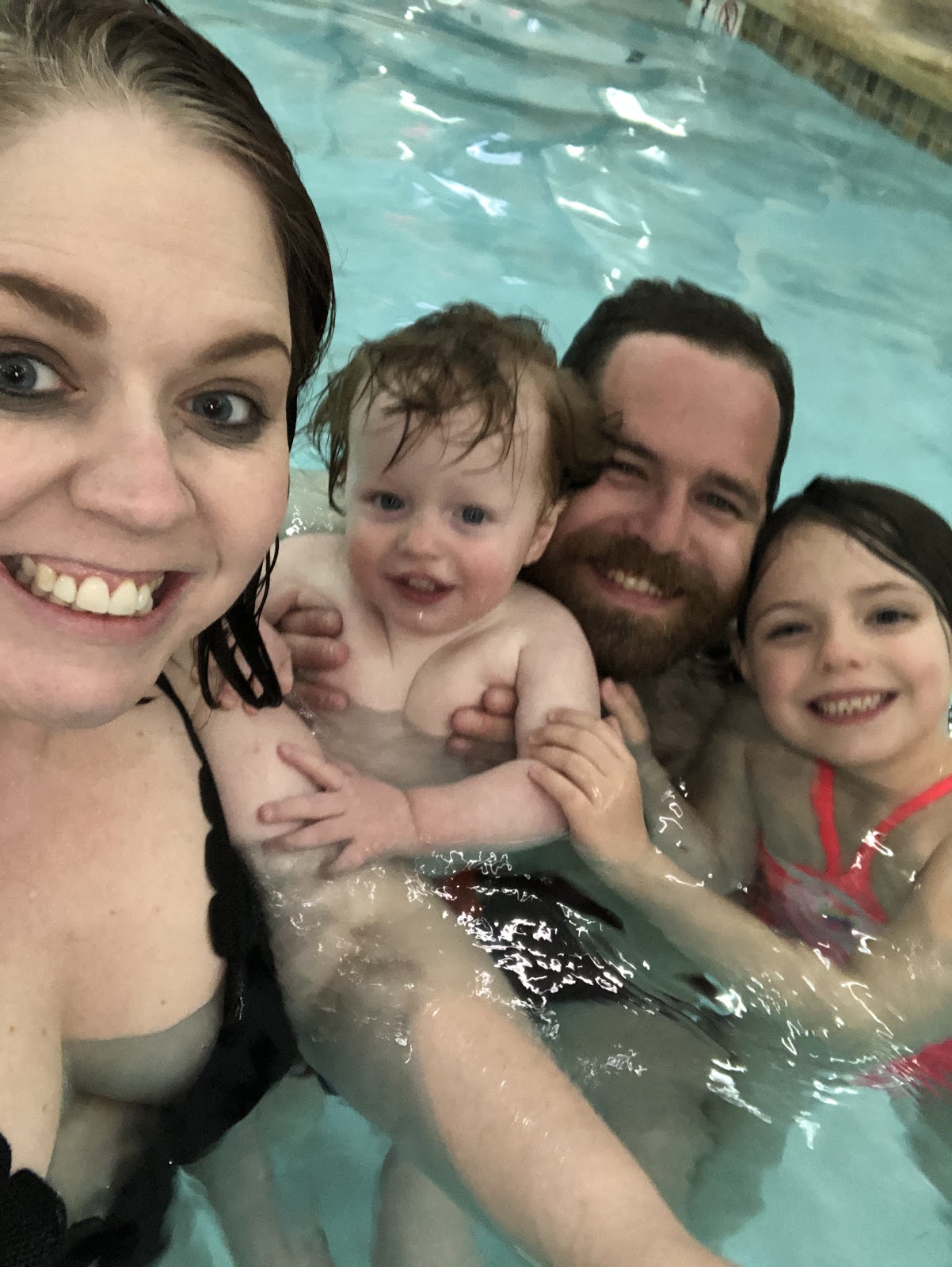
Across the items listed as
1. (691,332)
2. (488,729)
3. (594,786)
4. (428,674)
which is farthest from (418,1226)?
(691,332)

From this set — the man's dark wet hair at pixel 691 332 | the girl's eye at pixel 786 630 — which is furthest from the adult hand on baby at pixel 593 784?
the man's dark wet hair at pixel 691 332

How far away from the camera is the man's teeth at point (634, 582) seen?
2.19 meters

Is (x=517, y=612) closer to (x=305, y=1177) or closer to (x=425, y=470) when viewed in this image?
(x=425, y=470)

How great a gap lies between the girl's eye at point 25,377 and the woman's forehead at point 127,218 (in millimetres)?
73

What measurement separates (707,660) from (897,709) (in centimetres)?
49

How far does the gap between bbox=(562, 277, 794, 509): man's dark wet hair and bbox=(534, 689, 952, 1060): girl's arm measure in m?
0.81

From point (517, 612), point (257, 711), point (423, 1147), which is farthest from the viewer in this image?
point (517, 612)

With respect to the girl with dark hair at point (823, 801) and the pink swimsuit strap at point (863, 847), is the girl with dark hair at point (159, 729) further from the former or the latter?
the pink swimsuit strap at point (863, 847)

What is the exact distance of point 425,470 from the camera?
6.48 feet

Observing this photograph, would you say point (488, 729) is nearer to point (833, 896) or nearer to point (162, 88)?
point (833, 896)

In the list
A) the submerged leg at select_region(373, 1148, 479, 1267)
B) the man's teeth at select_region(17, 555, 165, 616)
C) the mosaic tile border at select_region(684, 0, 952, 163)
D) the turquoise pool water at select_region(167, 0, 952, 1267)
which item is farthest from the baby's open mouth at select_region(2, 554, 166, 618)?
the mosaic tile border at select_region(684, 0, 952, 163)

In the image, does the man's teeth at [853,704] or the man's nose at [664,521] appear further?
the man's nose at [664,521]

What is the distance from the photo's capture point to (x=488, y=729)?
206 cm

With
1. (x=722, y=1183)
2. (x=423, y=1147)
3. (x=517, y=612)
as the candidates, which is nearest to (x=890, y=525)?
(x=517, y=612)
